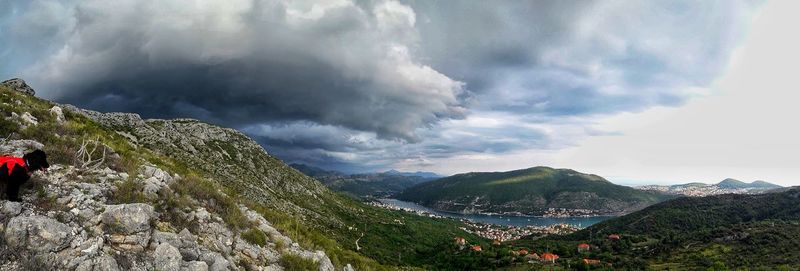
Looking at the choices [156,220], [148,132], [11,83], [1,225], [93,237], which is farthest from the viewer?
[148,132]

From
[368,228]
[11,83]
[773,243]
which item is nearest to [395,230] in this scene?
[368,228]

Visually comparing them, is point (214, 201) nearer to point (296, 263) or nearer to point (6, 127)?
point (296, 263)

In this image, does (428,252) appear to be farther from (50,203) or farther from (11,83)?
(50,203)

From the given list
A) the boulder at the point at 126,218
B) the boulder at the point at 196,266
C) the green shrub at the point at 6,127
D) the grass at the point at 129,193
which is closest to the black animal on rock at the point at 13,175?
the boulder at the point at 126,218

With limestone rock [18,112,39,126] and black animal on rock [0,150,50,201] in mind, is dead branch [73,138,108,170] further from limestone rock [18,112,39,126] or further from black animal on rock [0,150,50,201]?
limestone rock [18,112,39,126]

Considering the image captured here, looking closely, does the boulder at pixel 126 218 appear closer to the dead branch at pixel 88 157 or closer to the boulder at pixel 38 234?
the boulder at pixel 38 234

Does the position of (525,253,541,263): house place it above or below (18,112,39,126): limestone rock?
below

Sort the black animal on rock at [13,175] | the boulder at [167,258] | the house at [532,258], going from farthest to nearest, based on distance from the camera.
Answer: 1. the house at [532,258]
2. the boulder at [167,258]
3. the black animal on rock at [13,175]

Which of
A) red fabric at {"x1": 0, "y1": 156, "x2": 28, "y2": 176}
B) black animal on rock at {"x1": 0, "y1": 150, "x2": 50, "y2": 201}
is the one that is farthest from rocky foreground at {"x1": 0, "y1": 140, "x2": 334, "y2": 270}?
red fabric at {"x1": 0, "y1": 156, "x2": 28, "y2": 176}
